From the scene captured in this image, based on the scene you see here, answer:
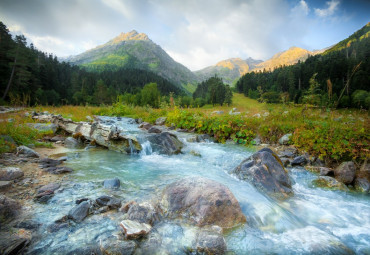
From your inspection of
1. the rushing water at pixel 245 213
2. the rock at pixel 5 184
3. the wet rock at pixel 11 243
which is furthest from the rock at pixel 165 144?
the wet rock at pixel 11 243

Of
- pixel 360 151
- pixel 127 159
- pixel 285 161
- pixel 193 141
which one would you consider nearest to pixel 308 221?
pixel 285 161

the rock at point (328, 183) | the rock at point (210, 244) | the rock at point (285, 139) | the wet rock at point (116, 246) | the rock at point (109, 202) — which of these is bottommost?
the rock at point (328, 183)

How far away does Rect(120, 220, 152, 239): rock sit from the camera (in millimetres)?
2730

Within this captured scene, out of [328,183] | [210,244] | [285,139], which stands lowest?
[328,183]

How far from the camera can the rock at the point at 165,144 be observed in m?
8.25

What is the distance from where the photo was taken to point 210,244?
2650 millimetres

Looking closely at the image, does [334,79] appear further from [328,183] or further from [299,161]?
[328,183]

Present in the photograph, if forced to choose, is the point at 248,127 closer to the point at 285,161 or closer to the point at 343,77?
the point at 285,161

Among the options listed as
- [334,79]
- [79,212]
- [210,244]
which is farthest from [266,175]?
[334,79]

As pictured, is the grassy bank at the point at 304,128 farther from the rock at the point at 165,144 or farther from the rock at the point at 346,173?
the rock at the point at 165,144

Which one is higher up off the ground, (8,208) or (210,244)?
(8,208)

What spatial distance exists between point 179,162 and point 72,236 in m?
4.66

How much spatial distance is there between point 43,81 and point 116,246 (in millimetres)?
77057

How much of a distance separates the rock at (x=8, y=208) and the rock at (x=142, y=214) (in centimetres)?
200
